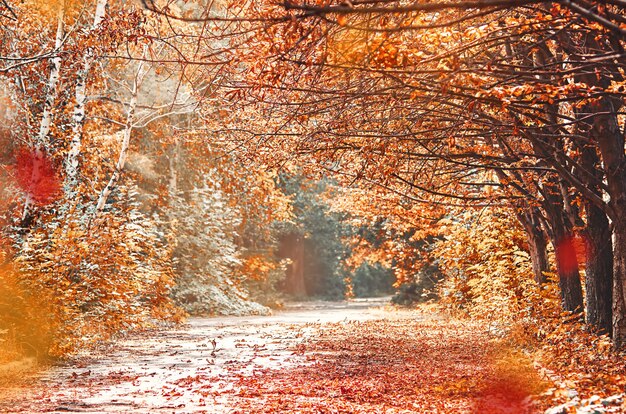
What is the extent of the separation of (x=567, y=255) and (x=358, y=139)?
4517mm

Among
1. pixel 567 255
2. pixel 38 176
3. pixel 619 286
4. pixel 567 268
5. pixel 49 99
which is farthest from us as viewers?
pixel 38 176

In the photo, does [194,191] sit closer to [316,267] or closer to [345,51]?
[345,51]

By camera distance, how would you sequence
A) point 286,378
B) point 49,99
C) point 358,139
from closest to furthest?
point 286,378 < point 358,139 < point 49,99

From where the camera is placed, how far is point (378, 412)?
857 cm

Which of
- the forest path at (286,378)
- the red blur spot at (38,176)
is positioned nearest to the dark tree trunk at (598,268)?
the forest path at (286,378)

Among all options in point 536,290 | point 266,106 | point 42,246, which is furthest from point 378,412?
point 42,246

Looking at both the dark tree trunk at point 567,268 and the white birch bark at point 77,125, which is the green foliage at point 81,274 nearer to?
the white birch bark at point 77,125

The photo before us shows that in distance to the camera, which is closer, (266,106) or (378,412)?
(378,412)

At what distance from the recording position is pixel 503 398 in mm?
9055

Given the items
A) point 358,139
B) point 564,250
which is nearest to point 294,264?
point 564,250

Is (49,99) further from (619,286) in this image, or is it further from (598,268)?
(619,286)

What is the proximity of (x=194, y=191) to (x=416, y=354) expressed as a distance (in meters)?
20.5

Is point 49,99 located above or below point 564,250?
above

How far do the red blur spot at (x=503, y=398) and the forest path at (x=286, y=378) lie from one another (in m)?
0.01
